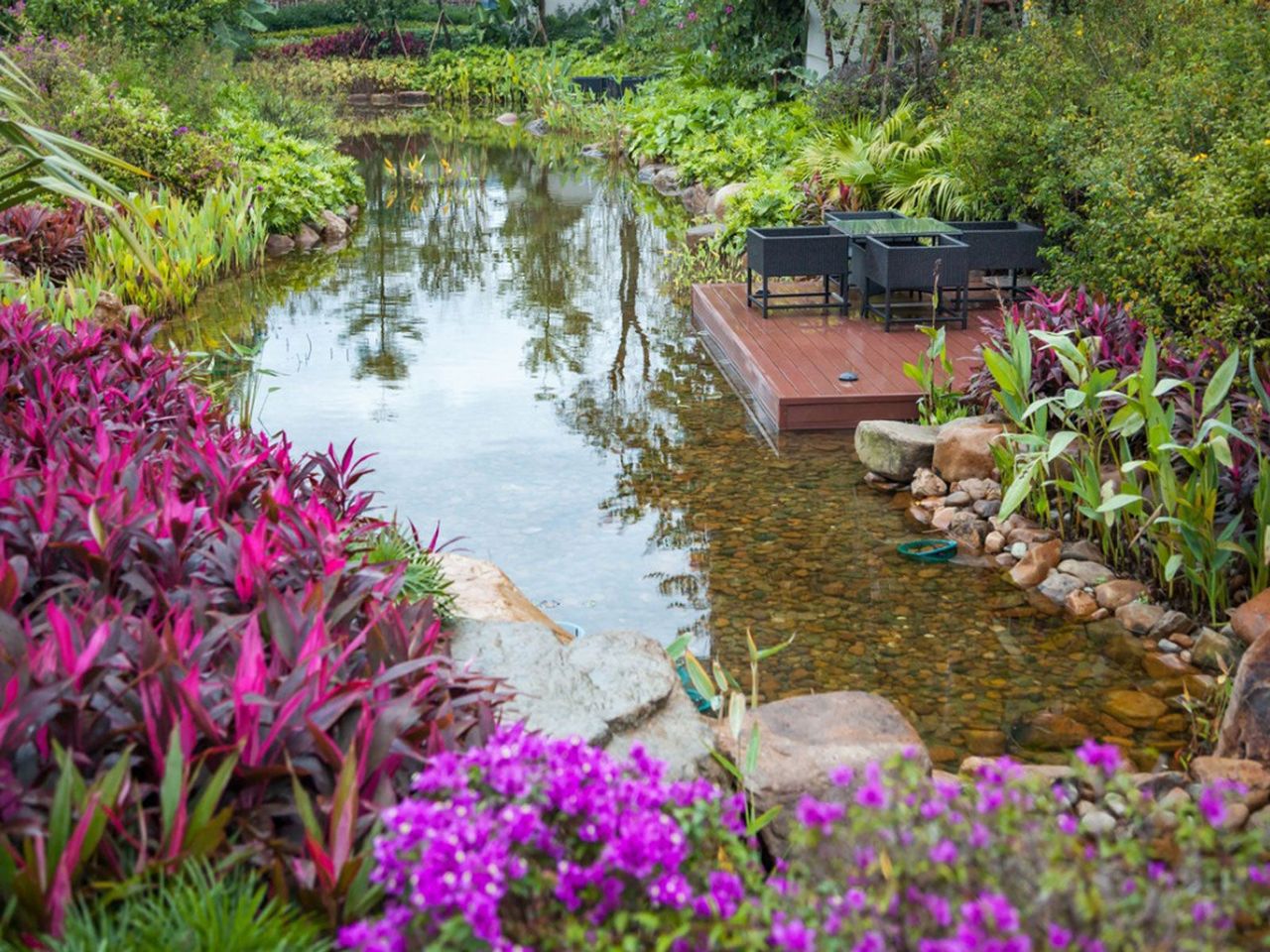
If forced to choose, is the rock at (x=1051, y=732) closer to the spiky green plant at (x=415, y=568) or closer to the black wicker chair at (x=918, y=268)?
the spiky green plant at (x=415, y=568)

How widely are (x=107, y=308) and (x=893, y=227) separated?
543 centimetres

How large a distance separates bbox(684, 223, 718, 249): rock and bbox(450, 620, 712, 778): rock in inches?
352

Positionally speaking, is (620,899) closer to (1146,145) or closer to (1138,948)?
(1138,948)

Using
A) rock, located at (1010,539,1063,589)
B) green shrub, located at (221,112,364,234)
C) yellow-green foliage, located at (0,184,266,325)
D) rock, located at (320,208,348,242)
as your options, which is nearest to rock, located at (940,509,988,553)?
rock, located at (1010,539,1063,589)

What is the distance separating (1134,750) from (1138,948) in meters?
2.54

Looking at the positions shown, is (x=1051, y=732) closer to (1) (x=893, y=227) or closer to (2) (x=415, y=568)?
(2) (x=415, y=568)

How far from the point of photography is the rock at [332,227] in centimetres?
1436

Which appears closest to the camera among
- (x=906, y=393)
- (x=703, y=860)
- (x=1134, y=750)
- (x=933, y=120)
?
(x=703, y=860)

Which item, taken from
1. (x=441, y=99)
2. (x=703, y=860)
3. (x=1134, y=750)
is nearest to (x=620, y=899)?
(x=703, y=860)

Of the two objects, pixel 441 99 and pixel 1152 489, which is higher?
pixel 441 99

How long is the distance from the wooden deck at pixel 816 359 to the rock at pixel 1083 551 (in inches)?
77.4

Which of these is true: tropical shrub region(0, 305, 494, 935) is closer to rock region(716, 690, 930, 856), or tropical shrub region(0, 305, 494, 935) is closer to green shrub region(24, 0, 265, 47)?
rock region(716, 690, 930, 856)

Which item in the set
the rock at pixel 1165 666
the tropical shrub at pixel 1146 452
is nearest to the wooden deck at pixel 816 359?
the tropical shrub at pixel 1146 452

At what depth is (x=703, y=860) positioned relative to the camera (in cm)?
233
